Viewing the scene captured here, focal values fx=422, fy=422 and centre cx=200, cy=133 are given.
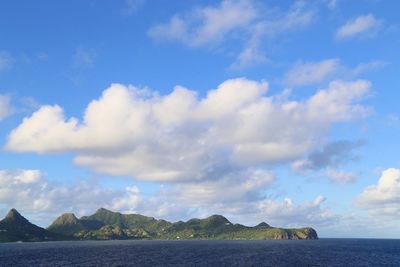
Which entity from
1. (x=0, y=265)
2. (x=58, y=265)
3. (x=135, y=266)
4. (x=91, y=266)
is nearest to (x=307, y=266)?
(x=135, y=266)

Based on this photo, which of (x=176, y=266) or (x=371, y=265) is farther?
(x=371, y=265)

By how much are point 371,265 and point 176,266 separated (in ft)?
301

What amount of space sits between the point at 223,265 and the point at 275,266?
75.1 ft

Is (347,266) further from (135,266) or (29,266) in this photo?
(29,266)

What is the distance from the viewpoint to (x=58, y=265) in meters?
191

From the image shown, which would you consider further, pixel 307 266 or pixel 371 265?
pixel 371 265

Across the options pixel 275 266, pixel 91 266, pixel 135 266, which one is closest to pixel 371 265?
pixel 275 266

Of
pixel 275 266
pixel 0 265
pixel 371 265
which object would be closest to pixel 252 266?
pixel 275 266

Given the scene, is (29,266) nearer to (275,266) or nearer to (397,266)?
(275,266)

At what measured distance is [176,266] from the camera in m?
183

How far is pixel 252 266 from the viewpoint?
184000 millimetres

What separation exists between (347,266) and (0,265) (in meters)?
156

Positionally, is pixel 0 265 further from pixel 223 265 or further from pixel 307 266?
pixel 307 266

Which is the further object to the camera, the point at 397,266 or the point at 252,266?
the point at 397,266
